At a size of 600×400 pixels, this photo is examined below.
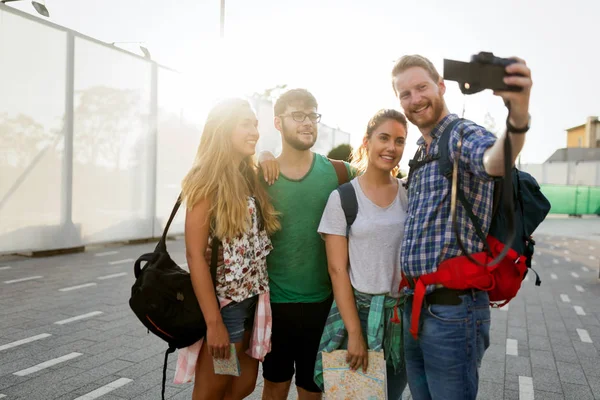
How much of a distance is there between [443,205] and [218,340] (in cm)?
118

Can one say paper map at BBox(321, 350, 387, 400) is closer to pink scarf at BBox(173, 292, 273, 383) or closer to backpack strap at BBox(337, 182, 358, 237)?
pink scarf at BBox(173, 292, 273, 383)

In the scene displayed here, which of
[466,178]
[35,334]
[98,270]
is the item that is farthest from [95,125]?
[466,178]

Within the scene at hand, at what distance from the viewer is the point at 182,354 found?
2.54 metres

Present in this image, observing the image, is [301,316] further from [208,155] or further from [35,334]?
[35,334]

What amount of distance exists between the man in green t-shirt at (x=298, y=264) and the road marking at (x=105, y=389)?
1.38 m

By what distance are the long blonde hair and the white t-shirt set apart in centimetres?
39

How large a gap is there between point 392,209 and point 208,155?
90cm

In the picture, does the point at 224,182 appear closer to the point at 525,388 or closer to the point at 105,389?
the point at 105,389

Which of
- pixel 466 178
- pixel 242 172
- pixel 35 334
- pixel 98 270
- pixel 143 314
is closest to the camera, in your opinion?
pixel 466 178

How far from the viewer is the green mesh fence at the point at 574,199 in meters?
26.9

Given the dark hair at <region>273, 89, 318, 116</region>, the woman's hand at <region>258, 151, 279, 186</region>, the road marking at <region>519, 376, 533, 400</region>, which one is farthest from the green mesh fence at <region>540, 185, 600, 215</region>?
the woman's hand at <region>258, 151, 279, 186</region>

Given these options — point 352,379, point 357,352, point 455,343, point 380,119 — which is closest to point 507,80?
point 455,343

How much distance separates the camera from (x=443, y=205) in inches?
73.3

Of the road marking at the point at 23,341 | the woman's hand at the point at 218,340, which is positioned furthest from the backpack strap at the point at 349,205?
the road marking at the point at 23,341
